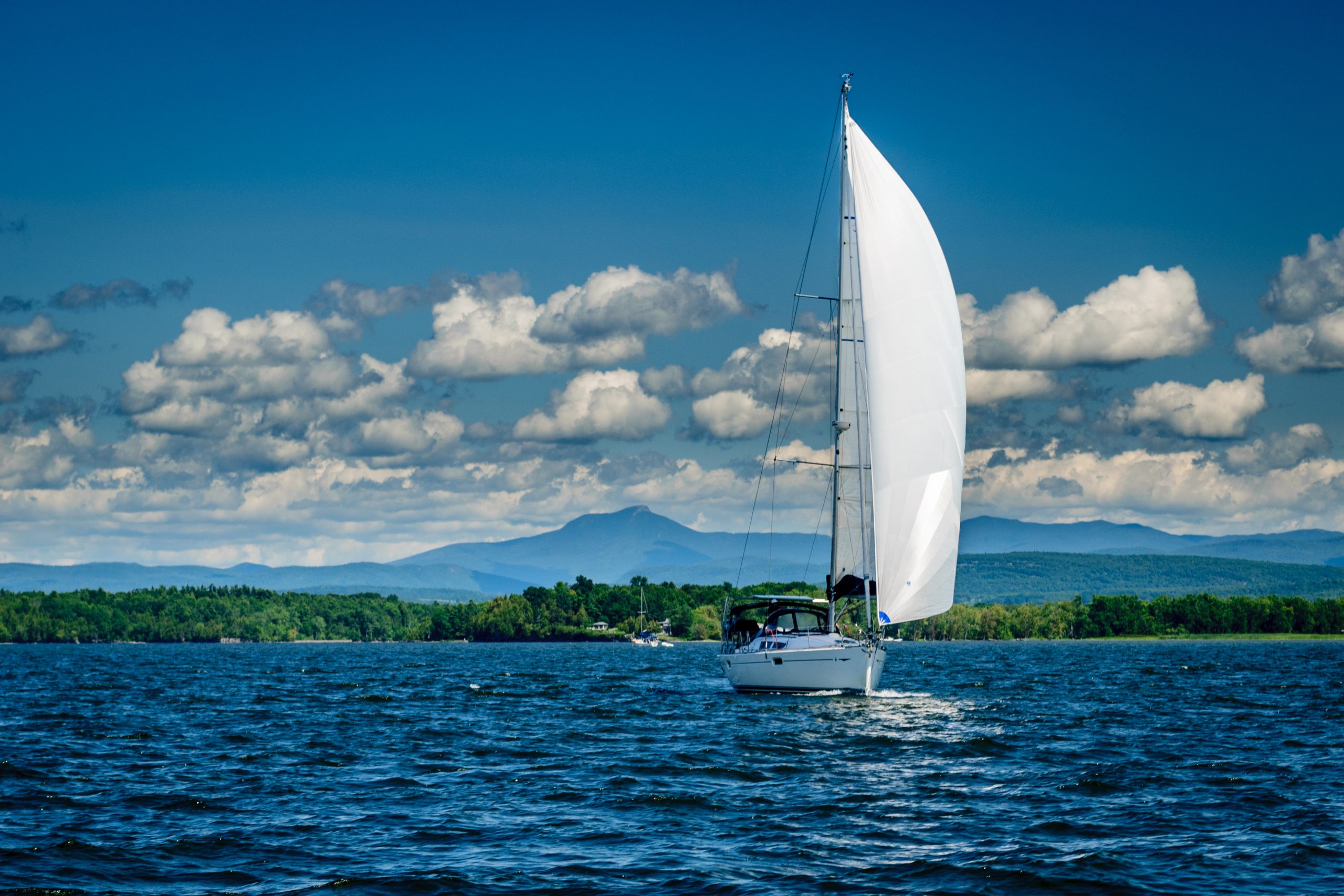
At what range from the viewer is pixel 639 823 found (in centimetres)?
2558

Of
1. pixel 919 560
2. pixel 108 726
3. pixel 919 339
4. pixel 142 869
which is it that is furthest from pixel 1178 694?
pixel 142 869

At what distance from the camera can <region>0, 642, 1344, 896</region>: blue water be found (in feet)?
68.5

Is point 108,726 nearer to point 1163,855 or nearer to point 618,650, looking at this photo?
point 1163,855

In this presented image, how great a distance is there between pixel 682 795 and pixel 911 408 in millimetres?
25359

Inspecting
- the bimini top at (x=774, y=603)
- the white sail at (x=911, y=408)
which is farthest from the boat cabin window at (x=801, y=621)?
the white sail at (x=911, y=408)

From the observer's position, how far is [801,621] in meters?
60.5

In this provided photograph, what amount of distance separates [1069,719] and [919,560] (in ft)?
27.4

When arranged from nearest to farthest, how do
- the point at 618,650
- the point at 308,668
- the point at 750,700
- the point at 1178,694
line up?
the point at 750,700
the point at 1178,694
the point at 308,668
the point at 618,650

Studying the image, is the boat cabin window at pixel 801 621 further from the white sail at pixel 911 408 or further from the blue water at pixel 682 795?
the white sail at pixel 911 408

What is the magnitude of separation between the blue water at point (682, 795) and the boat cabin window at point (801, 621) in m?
3.66

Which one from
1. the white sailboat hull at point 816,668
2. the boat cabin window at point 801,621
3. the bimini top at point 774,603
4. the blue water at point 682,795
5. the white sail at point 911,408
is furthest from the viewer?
the bimini top at point 774,603

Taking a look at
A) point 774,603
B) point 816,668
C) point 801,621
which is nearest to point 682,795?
point 816,668

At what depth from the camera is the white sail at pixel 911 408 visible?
163 feet

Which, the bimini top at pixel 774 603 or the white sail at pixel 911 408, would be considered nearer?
the white sail at pixel 911 408
